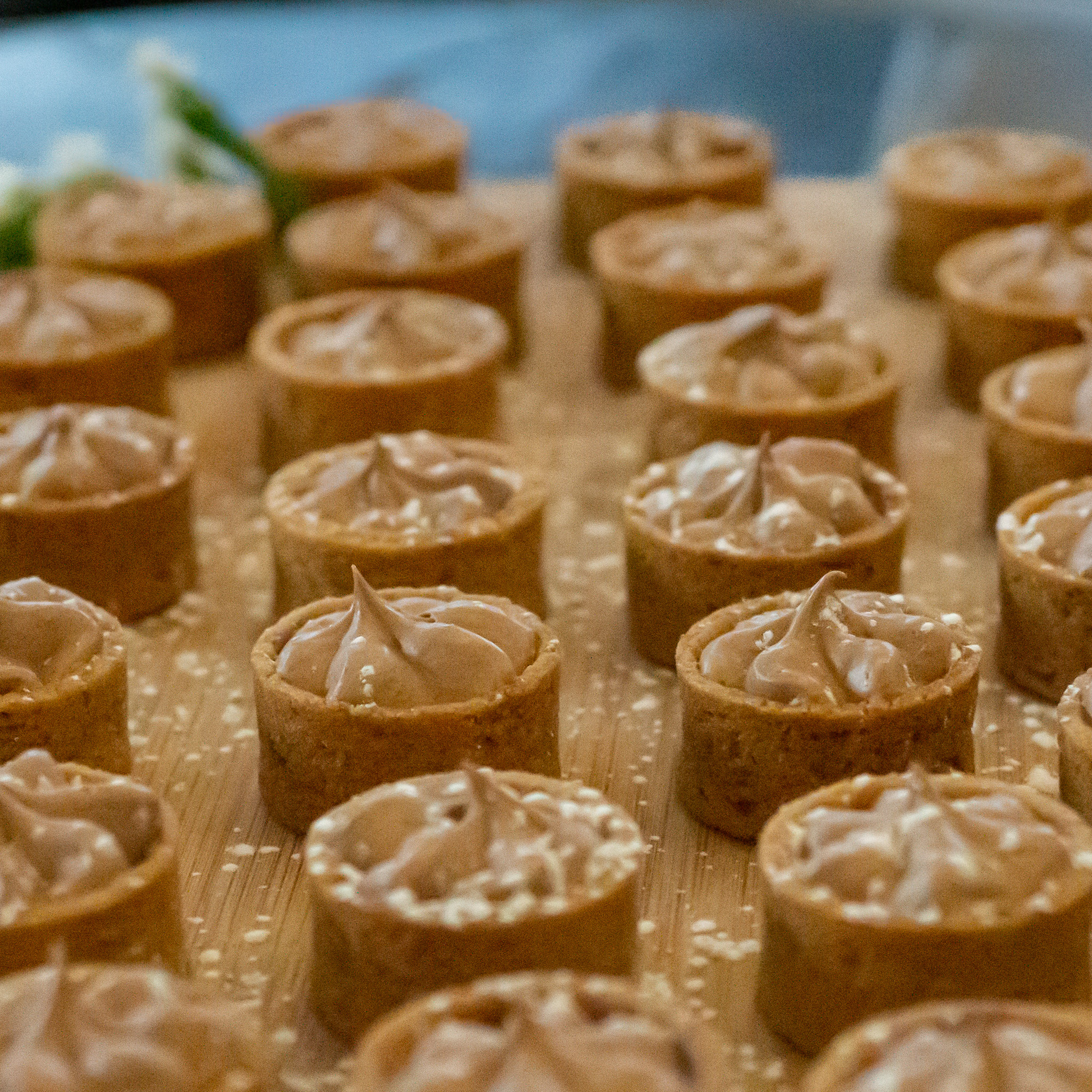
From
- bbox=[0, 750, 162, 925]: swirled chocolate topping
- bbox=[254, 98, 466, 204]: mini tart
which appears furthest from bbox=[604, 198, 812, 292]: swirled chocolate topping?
bbox=[0, 750, 162, 925]: swirled chocolate topping

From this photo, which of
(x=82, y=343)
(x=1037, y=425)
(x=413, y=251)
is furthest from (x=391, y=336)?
(x=1037, y=425)

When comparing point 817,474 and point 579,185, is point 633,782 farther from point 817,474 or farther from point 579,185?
point 579,185

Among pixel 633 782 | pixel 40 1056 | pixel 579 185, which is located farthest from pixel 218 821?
pixel 579 185

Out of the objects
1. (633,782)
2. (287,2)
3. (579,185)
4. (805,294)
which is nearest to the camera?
(633,782)

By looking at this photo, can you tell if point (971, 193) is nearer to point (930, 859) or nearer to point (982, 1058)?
point (930, 859)

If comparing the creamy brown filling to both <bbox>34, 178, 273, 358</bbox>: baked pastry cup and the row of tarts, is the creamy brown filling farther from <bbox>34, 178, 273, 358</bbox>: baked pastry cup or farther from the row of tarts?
<bbox>34, 178, 273, 358</bbox>: baked pastry cup
